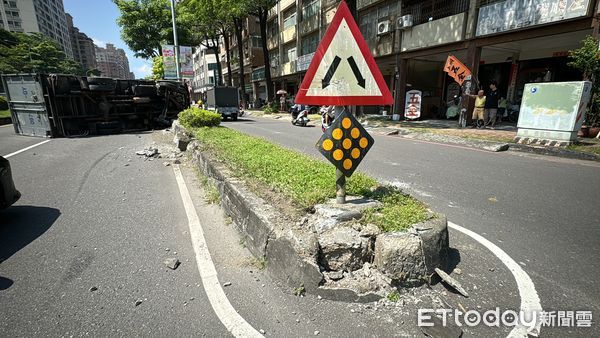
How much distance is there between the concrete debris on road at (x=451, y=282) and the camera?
2562 millimetres

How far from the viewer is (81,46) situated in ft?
460

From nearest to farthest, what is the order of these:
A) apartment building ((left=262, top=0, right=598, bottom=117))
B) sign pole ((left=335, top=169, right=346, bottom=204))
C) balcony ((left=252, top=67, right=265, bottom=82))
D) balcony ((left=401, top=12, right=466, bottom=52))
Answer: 1. sign pole ((left=335, top=169, right=346, bottom=204))
2. apartment building ((left=262, top=0, right=598, bottom=117))
3. balcony ((left=401, top=12, right=466, bottom=52))
4. balcony ((left=252, top=67, right=265, bottom=82))

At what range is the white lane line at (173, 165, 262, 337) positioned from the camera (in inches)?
89.5

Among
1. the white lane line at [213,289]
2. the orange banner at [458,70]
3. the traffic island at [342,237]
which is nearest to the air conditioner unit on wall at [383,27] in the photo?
the orange banner at [458,70]

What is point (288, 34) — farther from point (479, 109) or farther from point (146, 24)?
point (479, 109)

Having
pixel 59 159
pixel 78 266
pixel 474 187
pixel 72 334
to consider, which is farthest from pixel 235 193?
pixel 59 159

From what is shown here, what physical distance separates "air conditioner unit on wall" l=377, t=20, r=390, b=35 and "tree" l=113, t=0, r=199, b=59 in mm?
28306

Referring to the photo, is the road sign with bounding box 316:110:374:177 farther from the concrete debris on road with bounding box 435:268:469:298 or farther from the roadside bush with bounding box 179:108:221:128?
the roadside bush with bounding box 179:108:221:128

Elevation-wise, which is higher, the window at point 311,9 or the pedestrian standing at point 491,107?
the window at point 311,9

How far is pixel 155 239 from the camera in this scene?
375cm

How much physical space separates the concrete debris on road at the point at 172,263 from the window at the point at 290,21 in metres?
32.2

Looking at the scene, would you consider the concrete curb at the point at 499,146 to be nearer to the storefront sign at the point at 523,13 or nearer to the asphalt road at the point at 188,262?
the asphalt road at the point at 188,262

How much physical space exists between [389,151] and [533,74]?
13050 mm

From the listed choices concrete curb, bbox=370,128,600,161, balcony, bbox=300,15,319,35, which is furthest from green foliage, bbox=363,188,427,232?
balcony, bbox=300,15,319,35
